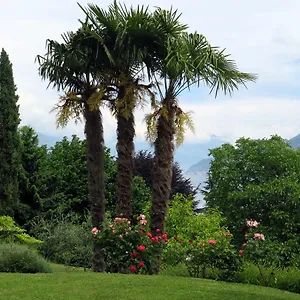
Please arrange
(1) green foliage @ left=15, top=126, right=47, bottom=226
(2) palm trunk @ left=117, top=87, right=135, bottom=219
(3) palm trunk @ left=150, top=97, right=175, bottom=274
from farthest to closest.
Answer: (1) green foliage @ left=15, top=126, right=47, bottom=226 < (2) palm trunk @ left=117, top=87, right=135, bottom=219 < (3) palm trunk @ left=150, top=97, right=175, bottom=274

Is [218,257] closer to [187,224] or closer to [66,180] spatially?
[187,224]

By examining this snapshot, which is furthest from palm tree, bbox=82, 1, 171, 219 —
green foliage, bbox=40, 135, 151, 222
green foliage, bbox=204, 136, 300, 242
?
green foliage, bbox=40, 135, 151, 222

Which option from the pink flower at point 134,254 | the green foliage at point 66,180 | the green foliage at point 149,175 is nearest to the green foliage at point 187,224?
the pink flower at point 134,254

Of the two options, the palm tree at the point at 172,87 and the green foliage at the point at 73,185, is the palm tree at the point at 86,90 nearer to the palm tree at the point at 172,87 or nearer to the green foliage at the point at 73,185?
the palm tree at the point at 172,87

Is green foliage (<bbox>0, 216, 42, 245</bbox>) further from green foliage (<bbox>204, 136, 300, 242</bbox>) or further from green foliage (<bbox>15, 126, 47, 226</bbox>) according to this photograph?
green foliage (<bbox>204, 136, 300, 242</bbox>)

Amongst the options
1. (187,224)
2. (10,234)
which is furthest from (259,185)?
(10,234)

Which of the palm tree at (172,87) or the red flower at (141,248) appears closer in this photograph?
the red flower at (141,248)

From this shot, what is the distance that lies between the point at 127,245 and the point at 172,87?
4.00 metres

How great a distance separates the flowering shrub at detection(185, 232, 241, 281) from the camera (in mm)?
10492

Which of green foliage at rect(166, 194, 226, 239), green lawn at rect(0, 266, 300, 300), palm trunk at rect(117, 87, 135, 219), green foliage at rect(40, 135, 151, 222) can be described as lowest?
green lawn at rect(0, 266, 300, 300)

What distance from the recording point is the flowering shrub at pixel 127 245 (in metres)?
11.0

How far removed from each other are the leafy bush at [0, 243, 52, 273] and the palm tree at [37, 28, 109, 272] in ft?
4.87

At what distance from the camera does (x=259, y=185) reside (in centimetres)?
2748

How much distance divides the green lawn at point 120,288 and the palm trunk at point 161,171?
235 centimetres
